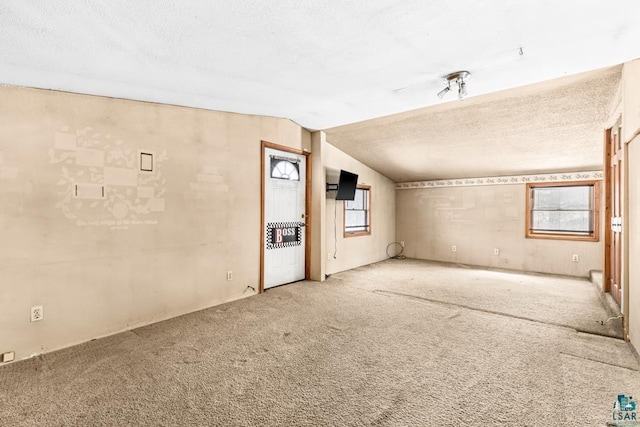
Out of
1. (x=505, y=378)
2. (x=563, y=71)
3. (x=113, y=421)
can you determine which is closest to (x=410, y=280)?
(x=505, y=378)

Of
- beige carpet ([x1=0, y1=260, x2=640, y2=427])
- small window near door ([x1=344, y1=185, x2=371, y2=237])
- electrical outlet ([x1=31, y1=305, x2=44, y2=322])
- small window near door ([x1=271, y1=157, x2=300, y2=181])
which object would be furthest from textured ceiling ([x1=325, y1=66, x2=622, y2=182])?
electrical outlet ([x1=31, y1=305, x2=44, y2=322])

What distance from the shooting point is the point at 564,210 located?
5641 millimetres

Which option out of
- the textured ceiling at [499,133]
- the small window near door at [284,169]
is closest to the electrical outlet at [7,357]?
the small window near door at [284,169]

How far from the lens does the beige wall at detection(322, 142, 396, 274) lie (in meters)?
5.33

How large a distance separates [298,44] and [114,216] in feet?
7.40

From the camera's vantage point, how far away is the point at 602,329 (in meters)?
2.85

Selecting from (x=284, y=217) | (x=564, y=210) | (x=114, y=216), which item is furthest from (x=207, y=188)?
(x=564, y=210)

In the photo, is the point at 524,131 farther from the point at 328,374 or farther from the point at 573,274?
the point at 328,374

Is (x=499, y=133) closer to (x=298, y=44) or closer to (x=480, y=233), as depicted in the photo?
(x=480, y=233)

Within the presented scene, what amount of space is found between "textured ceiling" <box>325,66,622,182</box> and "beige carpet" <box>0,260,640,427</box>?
7.49 feet

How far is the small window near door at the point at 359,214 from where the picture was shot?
234 inches

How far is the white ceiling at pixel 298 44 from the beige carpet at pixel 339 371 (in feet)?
Result: 7.14

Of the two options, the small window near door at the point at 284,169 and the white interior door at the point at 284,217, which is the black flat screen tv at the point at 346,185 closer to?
the white interior door at the point at 284,217

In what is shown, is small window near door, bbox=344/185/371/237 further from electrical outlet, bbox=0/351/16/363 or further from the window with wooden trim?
electrical outlet, bbox=0/351/16/363
